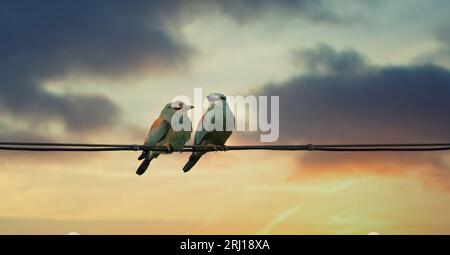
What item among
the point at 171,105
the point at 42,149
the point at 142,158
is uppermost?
the point at 171,105

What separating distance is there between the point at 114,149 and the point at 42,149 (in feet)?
2.25

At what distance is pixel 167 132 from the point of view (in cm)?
1066

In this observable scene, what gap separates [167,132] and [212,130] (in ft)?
2.73

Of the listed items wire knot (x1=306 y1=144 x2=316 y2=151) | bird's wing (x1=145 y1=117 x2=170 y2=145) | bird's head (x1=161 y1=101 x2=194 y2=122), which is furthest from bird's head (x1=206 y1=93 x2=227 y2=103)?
wire knot (x1=306 y1=144 x2=316 y2=151)

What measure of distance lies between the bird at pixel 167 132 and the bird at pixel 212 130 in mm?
232

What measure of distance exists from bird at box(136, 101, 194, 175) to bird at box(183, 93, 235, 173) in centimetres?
23


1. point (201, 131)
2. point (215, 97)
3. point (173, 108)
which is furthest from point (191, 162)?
point (215, 97)

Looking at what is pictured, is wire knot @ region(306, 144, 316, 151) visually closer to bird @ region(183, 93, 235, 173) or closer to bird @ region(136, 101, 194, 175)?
bird @ region(183, 93, 235, 173)

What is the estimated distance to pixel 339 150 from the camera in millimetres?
6941

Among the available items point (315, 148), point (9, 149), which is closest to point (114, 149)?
point (9, 149)

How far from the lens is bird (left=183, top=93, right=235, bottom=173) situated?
1022cm

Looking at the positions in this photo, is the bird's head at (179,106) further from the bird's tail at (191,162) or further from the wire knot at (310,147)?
the wire knot at (310,147)

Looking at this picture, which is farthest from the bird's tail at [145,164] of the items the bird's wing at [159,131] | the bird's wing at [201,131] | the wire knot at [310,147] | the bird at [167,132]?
the wire knot at [310,147]

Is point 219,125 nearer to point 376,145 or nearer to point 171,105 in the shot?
point 171,105
